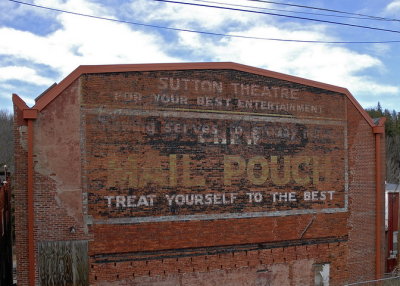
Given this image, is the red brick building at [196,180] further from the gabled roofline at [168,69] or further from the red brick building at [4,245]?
the red brick building at [4,245]

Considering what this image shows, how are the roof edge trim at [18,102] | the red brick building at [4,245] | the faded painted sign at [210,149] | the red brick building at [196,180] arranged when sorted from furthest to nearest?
1. the red brick building at [4,245]
2. the faded painted sign at [210,149]
3. the red brick building at [196,180]
4. the roof edge trim at [18,102]

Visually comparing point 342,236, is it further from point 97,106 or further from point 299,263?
point 97,106

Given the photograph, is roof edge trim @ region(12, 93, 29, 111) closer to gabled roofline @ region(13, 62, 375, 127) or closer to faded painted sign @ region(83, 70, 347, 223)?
gabled roofline @ region(13, 62, 375, 127)

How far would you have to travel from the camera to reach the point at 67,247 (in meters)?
10.8

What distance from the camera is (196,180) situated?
477 inches

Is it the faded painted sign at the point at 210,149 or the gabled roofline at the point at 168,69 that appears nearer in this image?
the gabled roofline at the point at 168,69

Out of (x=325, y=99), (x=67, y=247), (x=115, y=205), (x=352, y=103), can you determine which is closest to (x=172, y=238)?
(x=115, y=205)

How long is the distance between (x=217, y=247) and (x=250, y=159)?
3145 millimetres

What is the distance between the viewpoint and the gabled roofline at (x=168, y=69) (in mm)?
10758

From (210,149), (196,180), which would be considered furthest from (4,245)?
(210,149)

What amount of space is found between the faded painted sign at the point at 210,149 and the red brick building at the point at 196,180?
4cm

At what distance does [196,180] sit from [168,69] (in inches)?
145

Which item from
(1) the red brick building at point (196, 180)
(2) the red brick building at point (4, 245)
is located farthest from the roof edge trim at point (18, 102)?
(2) the red brick building at point (4, 245)

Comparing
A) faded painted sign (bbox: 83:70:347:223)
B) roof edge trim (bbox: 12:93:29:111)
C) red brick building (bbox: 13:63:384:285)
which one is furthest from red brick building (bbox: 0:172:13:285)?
faded painted sign (bbox: 83:70:347:223)
